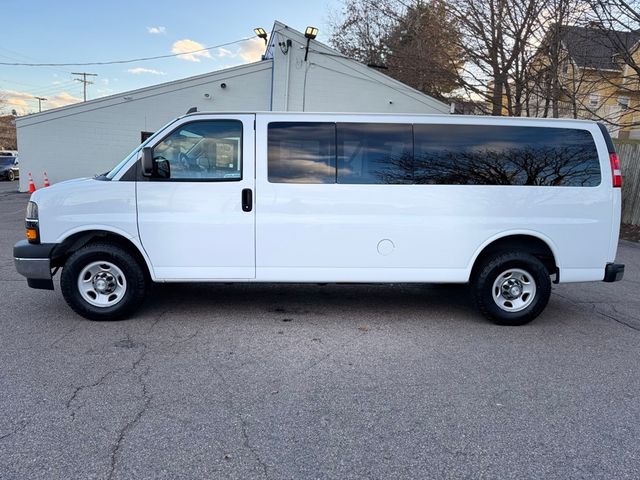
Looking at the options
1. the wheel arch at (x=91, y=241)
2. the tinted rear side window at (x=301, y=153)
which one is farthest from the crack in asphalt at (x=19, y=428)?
the tinted rear side window at (x=301, y=153)

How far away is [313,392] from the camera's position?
3508 millimetres

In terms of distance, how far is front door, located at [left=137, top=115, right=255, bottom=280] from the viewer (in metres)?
4.82

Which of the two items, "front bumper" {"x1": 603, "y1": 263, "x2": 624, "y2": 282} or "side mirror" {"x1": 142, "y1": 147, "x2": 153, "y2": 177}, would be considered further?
"front bumper" {"x1": 603, "y1": 263, "x2": 624, "y2": 282}

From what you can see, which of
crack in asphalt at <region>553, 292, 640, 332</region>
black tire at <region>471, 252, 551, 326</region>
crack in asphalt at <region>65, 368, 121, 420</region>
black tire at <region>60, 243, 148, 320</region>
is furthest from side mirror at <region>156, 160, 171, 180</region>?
crack in asphalt at <region>553, 292, 640, 332</region>

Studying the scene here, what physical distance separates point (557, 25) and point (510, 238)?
1115 centimetres

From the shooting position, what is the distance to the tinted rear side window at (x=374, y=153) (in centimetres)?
492

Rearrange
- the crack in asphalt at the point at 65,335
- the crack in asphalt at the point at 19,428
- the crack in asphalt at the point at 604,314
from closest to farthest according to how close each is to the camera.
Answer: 1. the crack in asphalt at the point at 19,428
2. the crack in asphalt at the point at 65,335
3. the crack in asphalt at the point at 604,314

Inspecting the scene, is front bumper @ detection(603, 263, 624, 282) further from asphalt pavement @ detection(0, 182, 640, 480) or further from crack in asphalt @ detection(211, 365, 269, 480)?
crack in asphalt @ detection(211, 365, 269, 480)

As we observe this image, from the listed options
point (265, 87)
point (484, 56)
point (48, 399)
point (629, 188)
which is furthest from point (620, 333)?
point (265, 87)

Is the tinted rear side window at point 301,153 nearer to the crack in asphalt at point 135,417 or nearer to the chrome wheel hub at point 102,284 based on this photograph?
the chrome wheel hub at point 102,284

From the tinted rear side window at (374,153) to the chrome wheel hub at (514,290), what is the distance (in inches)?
60.0

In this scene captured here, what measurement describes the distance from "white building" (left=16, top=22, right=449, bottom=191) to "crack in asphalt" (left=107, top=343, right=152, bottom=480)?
14.9 meters

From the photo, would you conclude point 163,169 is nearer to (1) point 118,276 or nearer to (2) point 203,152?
(2) point 203,152

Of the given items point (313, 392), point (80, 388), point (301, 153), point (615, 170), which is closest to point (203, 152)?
point (301, 153)
